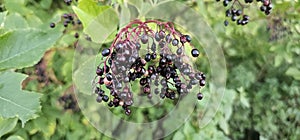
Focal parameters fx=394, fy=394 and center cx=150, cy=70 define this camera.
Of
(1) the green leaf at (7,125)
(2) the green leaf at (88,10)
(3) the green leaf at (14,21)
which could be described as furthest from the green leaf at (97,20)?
(3) the green leaf at (14,21)

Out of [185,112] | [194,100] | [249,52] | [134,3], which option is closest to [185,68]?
[134,3]

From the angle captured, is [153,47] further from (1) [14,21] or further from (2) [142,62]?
(1) [14,21]

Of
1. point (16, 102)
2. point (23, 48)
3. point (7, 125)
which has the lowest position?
point (7, 125)

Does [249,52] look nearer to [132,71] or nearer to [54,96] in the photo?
[54,96]

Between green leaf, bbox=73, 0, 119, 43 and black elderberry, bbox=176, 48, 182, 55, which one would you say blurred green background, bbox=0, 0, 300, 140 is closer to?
green leaf, bbox=73, 0, 119, 43

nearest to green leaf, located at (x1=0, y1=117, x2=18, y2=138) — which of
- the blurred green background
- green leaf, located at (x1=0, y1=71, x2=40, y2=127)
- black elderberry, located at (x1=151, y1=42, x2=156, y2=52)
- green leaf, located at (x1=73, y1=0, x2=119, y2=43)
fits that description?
the blurred green background

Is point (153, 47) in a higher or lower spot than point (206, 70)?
higher

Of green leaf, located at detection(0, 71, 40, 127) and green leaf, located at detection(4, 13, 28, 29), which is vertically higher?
green leaf, located at detection(4, 13, 28, 29)

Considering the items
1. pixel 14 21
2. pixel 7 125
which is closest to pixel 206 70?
pixel 14 21
